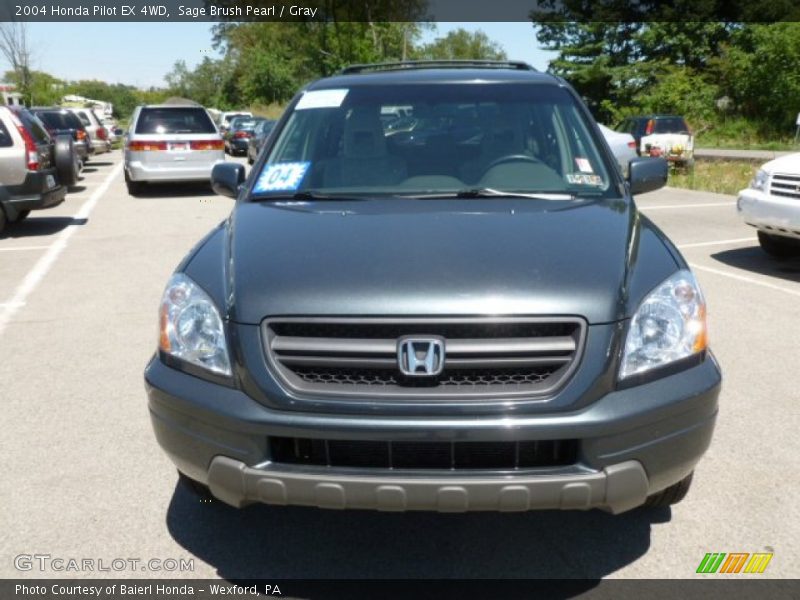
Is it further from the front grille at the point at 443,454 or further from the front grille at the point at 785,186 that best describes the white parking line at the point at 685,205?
the front grille at the point at 443,454

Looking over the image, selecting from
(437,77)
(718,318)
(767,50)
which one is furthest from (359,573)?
(767,50)

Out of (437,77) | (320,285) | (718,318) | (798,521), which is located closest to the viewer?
(320,285)

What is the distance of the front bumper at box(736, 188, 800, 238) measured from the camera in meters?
8.02

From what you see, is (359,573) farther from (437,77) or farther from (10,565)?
(437,77)

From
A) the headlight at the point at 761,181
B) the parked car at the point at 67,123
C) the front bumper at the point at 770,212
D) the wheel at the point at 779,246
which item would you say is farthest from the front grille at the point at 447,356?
the parked car at the point at 67,123

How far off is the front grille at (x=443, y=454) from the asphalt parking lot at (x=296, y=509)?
57 cm

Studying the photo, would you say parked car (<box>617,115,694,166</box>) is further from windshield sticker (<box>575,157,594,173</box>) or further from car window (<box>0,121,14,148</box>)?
windshield sticker (<box>575,157,594,173</box>)

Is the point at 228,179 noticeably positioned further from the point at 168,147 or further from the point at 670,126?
the point at 670,126

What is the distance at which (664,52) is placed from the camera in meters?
43.8

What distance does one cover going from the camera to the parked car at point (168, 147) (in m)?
16.6

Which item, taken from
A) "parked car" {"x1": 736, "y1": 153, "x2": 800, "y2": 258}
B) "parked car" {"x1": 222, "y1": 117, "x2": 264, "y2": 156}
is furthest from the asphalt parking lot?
"parked car" {"x1": 222, "y1": 117, "x2": 264, "y2": 156}

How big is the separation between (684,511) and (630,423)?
1.03 m

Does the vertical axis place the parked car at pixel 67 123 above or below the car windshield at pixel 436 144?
below

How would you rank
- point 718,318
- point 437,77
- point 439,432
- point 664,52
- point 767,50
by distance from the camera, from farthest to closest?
1. point 664,52
2. point 767,50
3. point 718,318
4. point 437,77
5. point 439,432
